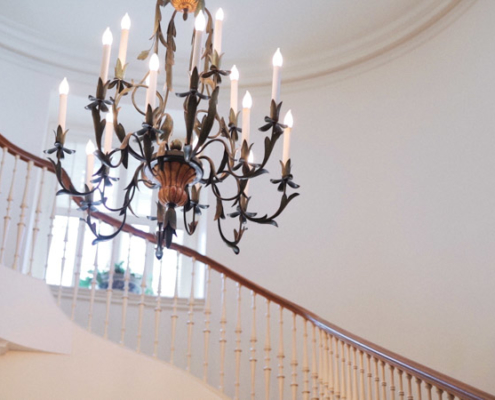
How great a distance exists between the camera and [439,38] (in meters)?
5.98

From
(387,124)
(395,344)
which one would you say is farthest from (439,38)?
(395,344)

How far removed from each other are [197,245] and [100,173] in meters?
4.03

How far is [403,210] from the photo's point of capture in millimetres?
5836

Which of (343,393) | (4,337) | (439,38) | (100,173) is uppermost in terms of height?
(439,38)

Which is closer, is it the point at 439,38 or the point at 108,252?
the point at 439,38

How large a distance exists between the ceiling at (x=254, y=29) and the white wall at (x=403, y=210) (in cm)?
24

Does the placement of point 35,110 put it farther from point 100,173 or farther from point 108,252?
point 100,173

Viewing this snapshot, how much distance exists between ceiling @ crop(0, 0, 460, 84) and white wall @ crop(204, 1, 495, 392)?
24cm

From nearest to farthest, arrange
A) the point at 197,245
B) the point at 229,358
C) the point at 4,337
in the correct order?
the point at 4,337 → the point at 229,358 → the point at 197,245

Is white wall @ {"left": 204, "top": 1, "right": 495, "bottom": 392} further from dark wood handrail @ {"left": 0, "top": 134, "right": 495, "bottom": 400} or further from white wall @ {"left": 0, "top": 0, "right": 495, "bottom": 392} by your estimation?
dark wood handrail @ {"left": 0, "top": 134, "right": 495, "bottom": 400}

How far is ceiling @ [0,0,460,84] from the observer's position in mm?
6152

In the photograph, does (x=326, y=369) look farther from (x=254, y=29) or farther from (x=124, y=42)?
(x=254, y=29)

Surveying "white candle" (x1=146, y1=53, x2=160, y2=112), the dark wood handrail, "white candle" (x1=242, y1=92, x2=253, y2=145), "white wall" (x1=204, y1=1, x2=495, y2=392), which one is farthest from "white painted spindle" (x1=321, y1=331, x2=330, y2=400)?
"white candle" (x1=146, y1=53, x2=160, y2=112)

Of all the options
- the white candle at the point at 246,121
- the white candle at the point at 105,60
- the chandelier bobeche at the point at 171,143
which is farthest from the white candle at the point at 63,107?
the white candle at the point at 246,121
